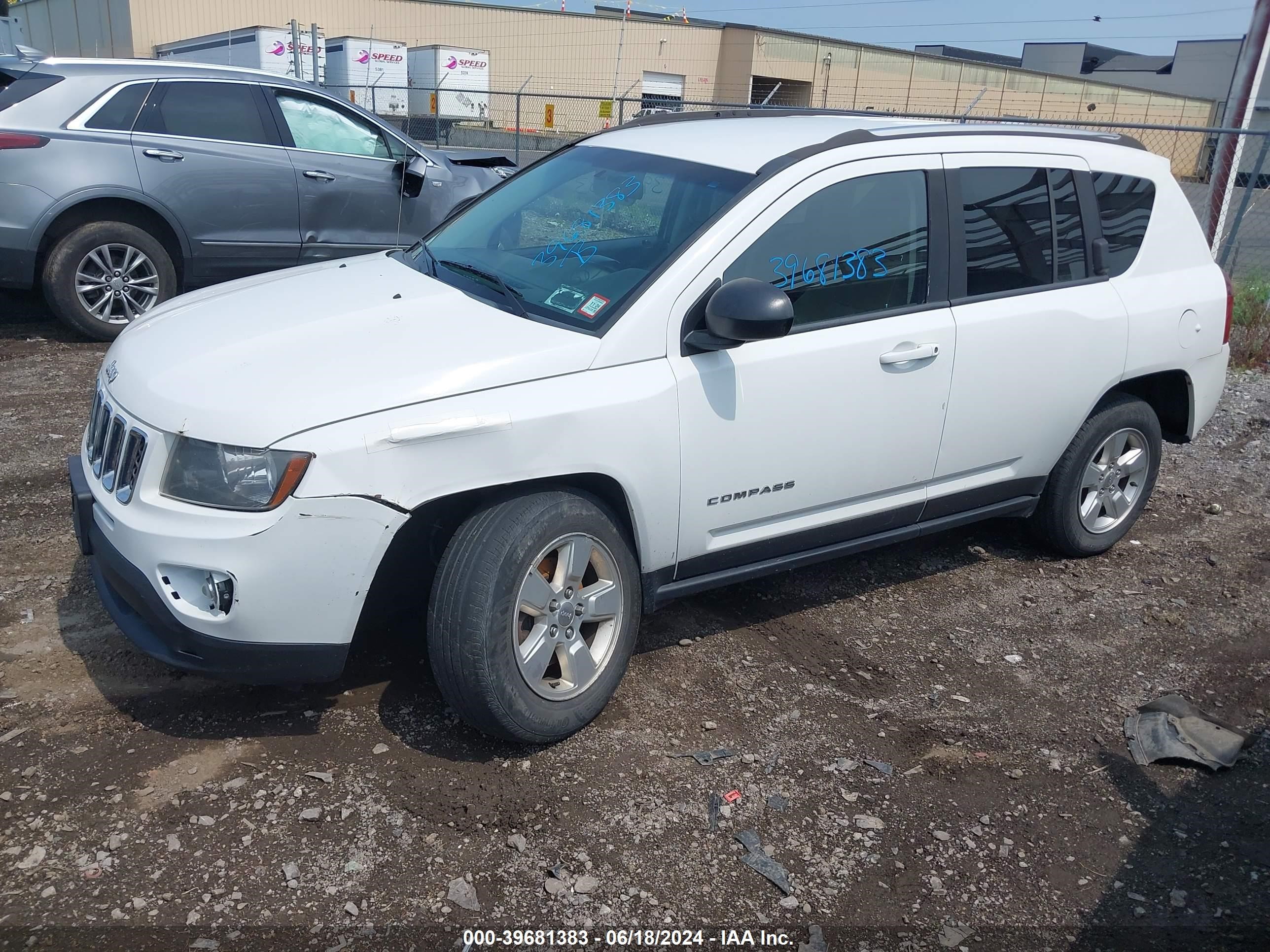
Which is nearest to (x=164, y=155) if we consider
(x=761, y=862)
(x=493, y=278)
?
(x=493, y=278)

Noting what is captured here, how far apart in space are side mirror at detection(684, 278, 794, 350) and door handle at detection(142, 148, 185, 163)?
18.3 feet

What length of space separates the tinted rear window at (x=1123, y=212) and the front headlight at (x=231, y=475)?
11.6 ft

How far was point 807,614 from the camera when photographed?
173 inches

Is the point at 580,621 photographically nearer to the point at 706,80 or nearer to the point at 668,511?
the point at 668,511

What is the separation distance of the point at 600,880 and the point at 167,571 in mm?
1467

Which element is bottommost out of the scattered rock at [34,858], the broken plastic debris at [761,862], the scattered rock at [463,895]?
the broken plastic debris at [761,862]

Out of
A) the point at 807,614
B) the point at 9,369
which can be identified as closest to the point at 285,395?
the point at 807,614

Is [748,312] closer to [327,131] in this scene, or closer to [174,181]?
[174,181]

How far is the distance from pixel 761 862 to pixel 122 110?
6861mm

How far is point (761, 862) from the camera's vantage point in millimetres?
2953

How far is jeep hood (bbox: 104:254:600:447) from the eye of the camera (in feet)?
9.64

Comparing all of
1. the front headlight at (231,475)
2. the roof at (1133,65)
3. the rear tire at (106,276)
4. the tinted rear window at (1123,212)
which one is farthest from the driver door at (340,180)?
the roof at (1133,65)

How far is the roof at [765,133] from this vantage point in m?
3.79

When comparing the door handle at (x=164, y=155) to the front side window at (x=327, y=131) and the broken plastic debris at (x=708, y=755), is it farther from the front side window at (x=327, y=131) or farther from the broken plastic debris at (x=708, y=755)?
the broken plastic debris at (x=708, y=755)
